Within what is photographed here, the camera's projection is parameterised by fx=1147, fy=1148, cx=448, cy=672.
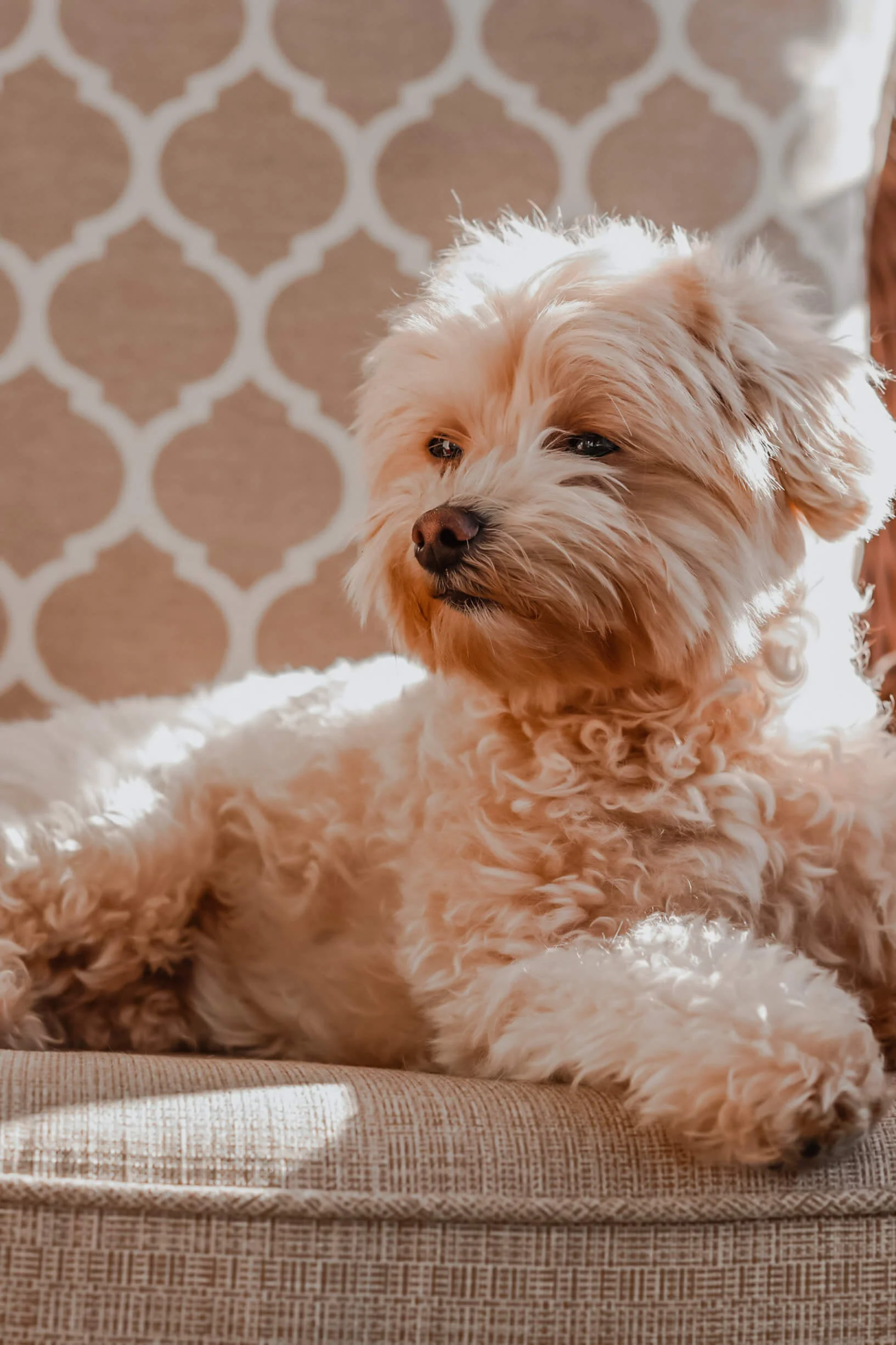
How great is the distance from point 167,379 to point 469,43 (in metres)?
0.93

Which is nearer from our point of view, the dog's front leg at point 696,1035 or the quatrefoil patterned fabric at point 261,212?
the dog's front leg at point 696,1035

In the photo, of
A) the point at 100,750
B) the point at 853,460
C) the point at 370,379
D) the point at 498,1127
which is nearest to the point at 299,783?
the point at 100,750

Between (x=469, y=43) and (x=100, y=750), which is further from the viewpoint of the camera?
(x=469, y=43)

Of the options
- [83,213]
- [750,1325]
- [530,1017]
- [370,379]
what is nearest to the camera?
[750,1325]

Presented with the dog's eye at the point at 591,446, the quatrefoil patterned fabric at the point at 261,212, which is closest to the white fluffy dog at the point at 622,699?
the dog's eye at the point at 591,446

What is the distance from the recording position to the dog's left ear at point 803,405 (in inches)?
50.5

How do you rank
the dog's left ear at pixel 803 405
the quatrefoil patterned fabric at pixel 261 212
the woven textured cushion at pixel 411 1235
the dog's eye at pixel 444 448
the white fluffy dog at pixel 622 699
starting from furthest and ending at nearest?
1. the quatrefoil patterned fabric at pixel 261 212
2. the dog's eye at pixel 444 448
3. the dog's left ear at pixel 803 405
4. the white fluffy dog at pixel 622 699
5. the woven textured cushion at pixel 411 1235

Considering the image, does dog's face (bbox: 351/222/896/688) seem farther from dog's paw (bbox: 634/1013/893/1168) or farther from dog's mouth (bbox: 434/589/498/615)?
dog's paw (bbox: 634/1013/893/1168)

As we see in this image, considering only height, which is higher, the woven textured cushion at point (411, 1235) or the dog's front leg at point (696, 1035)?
the dog's front leg at point (696, 1035)

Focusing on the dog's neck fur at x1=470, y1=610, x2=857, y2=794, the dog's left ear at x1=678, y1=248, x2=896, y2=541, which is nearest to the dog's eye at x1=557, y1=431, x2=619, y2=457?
the dog's left ear at x1=678, y1=248, x2=896, y2=541

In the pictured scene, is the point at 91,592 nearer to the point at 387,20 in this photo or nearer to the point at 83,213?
the point at 83,213

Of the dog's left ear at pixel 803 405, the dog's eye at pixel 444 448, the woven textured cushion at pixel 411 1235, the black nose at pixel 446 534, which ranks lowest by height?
the woven textured cushion at pixel 411 1235

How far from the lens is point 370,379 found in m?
1.59

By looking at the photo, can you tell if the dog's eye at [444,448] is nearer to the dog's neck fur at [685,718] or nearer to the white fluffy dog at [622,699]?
the white fluffy dog at [622,699]
